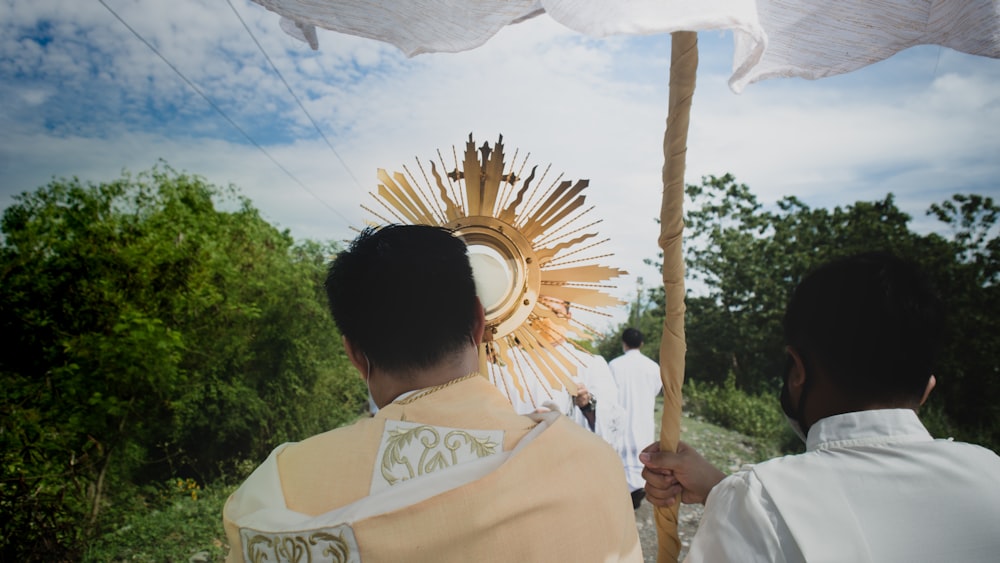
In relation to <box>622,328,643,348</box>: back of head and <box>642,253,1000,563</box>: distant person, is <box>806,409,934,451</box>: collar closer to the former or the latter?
<box>642,253,1000,563</box>: distant person

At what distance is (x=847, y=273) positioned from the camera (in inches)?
50.7

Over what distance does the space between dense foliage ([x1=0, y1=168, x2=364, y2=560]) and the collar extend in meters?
4.74

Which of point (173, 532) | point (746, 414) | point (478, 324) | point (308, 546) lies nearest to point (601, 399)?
point (478, 324)

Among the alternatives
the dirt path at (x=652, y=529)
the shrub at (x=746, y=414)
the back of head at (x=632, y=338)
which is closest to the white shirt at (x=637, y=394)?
the back of head at (x=632, y=338)

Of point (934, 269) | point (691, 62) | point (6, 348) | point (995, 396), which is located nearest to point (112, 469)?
point (6, 348)

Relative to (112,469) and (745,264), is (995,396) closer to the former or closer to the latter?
(745,264)

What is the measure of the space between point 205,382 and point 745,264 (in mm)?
15826

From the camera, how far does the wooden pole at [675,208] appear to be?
125 cm

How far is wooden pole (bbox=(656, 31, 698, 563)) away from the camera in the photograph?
4.09 ft

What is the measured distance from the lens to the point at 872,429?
47.9 inches

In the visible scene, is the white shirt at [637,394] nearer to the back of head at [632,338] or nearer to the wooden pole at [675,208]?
the back of head at [632,338]

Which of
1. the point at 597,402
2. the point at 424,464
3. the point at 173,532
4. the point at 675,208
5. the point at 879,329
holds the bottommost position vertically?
the point at 173,532

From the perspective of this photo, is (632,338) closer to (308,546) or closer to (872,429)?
(872,429)

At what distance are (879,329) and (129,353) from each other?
571 cm
